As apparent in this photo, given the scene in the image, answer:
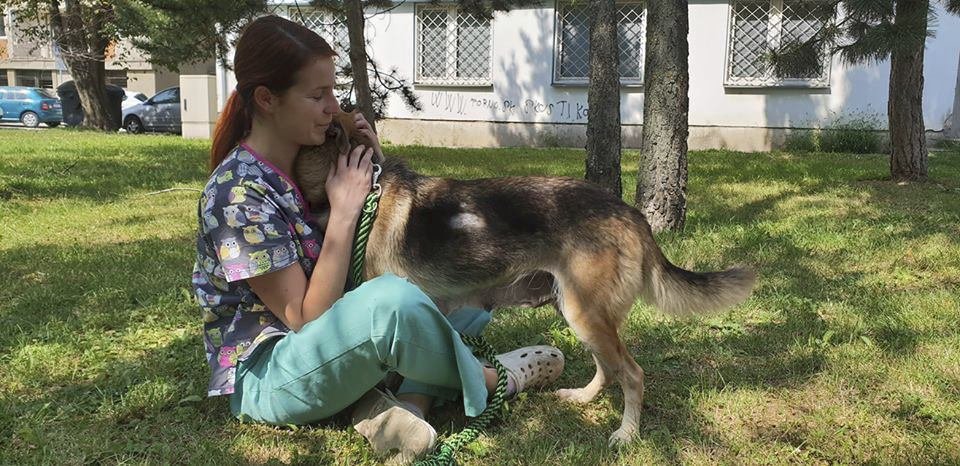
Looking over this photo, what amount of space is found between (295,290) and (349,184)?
393mm

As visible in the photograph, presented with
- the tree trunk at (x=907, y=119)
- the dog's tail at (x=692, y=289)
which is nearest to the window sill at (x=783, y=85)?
the tree trunk at (x=907, y=119)

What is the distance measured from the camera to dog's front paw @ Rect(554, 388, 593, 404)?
2.80 m

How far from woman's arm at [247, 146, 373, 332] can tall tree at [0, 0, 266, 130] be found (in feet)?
26.2

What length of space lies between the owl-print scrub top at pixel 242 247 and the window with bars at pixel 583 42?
41.3 feet

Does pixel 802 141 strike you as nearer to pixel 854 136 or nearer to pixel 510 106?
pixel 854 136

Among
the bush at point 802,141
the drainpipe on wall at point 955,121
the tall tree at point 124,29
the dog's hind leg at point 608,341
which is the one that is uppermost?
the tall tree at point 124,29

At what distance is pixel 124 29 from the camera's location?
13.0m

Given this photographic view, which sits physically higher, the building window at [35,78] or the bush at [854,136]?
the building window at [35,78]

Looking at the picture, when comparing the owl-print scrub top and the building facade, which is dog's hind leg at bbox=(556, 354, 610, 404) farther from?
the building facade

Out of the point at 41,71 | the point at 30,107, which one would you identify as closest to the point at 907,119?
the point at 30,107

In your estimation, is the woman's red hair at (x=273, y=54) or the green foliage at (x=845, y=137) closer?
the woman's red hair at (x=273, y=54)

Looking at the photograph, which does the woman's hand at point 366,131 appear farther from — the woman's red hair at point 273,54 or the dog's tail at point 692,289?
the dog's tail at point 692,289

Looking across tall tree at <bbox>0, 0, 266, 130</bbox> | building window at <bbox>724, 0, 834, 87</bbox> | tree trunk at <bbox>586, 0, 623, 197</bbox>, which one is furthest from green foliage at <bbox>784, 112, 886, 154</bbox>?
tall tree at <bbox>0, 0, 266, 130</bbox>

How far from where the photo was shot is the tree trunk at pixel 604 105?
20.7 feet
